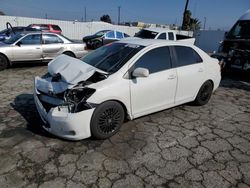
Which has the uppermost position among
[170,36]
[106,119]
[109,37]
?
[170,36]

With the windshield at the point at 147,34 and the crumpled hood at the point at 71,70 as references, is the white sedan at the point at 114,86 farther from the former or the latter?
the windshield at the point at 147,34

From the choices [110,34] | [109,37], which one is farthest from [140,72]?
[110,34]

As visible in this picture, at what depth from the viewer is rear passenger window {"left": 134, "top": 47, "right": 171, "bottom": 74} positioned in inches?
154

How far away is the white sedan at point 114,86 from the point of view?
3320 millimetres

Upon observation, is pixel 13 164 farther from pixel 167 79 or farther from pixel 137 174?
pixel 167 79

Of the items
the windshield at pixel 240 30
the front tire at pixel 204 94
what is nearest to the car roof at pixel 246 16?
the windshield at pixel 240 30

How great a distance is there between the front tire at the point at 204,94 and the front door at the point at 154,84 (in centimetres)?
96

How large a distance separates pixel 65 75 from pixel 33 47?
18.1 ft

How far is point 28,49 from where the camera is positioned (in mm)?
8203

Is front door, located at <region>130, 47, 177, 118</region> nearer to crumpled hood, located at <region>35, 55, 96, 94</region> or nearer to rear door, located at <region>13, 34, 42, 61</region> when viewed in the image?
crumpled hood, located at <region>35, 55, 96, 94</region>

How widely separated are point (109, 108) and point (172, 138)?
1.19 m

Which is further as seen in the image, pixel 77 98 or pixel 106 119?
pixel 106 119

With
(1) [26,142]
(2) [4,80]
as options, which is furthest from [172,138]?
(2) [4,80]

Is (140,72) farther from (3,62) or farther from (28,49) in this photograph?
(3,62)
